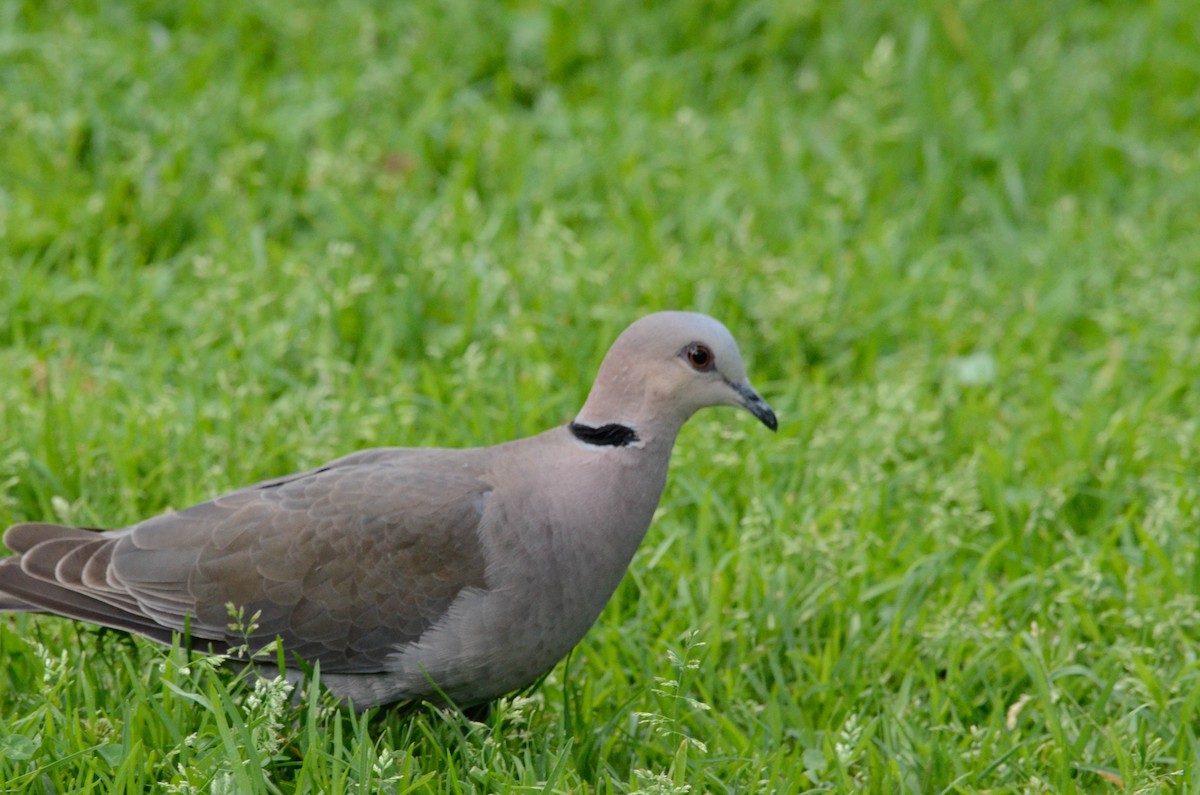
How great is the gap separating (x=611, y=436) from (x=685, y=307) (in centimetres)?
184

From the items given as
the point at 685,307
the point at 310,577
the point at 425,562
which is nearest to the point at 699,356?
the point at 425,562

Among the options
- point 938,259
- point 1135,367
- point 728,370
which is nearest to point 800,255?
point 938,259

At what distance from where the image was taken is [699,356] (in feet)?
11.3

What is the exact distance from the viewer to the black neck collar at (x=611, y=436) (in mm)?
3428

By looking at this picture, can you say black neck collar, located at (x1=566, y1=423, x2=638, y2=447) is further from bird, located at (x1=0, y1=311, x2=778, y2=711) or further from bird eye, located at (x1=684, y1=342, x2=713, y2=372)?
bird eye, located at (x1=684, y1=342, x2=713, y2=372)

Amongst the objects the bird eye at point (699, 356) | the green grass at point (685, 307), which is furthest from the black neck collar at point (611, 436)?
the green grass at point (685, 307)

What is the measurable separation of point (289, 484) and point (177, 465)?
2.83 ft

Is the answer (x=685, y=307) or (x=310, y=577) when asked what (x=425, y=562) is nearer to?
(x=310, y=577)

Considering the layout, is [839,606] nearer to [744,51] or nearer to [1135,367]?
[1135,367]

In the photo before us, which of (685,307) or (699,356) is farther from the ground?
(699,356)

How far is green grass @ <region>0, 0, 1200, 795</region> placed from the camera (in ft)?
11.2

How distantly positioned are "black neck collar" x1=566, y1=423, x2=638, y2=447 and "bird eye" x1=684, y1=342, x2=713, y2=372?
0.69 feet

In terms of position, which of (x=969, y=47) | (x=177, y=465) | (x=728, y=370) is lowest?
(x=177, y=465)

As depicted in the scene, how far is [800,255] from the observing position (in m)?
5.62
